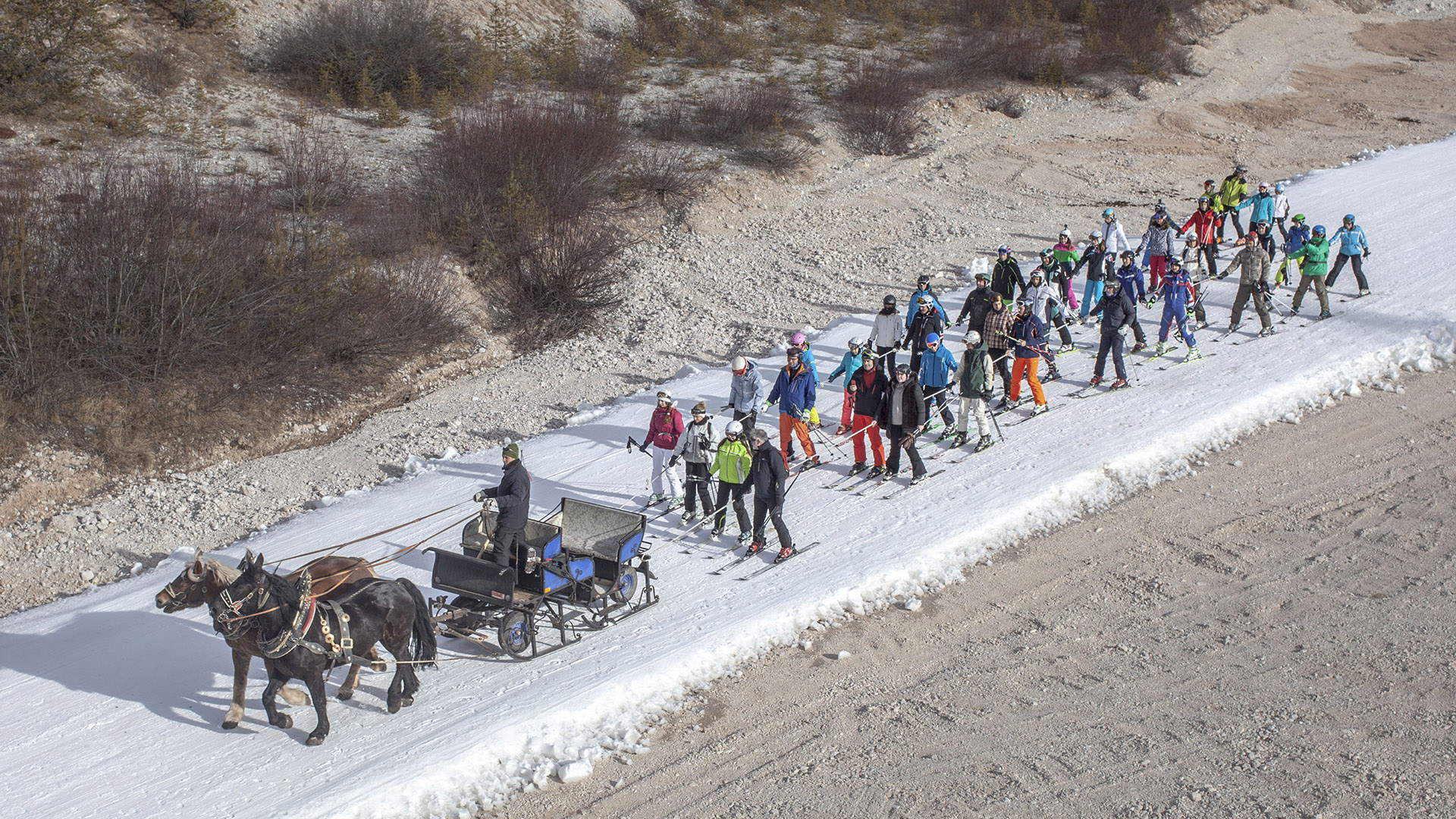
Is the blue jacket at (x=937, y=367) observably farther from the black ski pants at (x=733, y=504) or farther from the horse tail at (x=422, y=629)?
the horse tail at (x=422, y=629)

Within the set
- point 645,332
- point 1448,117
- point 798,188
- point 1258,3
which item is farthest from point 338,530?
point 1258,3

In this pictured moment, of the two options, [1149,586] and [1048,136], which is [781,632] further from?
[1048,136]

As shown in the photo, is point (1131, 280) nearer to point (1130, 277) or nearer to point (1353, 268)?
point (1130, 277)

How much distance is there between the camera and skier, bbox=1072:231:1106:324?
17.6m

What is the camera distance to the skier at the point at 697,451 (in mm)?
12039

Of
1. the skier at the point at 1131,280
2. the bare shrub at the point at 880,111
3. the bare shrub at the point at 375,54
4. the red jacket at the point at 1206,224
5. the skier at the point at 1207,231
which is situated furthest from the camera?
the bare shrub at the point at 880,111

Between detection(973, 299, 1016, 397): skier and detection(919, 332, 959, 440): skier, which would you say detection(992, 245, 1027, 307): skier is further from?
detection(919, 332, 959, 440): skier

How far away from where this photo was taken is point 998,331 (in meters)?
14.4

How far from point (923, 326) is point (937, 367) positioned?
1.57 m

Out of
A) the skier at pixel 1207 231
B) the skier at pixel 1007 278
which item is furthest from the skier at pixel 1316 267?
the skier at pixel 1007 278

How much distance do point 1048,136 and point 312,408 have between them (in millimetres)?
22944

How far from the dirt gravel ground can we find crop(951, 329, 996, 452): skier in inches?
83.5

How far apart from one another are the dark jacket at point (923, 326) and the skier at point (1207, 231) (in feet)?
21.6

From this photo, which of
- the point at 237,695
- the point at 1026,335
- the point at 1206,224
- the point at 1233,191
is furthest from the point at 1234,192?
the point at 237,695
